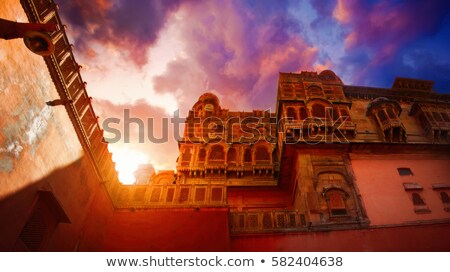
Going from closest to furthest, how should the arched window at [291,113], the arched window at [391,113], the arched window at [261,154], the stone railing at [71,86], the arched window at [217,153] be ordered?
the stone railing at [71,86], the arched window at [291,113], the arched window at [391,113], the arched window at [217,153], the arched window at [261,154]

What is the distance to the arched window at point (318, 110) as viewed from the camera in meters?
19.5

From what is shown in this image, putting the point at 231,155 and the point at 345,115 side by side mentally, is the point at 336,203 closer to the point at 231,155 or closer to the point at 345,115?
the point at 345,115

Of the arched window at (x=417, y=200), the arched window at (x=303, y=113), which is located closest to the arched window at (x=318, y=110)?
the arched window at (x=303, y=113)

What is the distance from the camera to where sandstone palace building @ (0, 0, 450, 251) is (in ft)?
24.4

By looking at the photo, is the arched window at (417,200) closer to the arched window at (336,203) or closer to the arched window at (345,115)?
the arched window at (336,203)

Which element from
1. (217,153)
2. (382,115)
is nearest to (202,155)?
(217,153)

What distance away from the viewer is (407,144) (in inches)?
696

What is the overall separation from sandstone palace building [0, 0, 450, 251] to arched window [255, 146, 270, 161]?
0.55ft

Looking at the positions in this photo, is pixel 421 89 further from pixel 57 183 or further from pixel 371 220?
pixel 57 183

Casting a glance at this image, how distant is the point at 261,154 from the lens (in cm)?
2262

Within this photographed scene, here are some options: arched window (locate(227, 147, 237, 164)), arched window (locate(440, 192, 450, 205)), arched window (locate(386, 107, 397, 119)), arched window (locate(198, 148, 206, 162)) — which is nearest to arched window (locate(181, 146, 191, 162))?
arched window (locate(198, 148, 206, 162))

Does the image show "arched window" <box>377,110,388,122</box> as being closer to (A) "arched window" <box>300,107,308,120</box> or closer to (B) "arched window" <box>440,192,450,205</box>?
(A) "arched window" <box>300,107,308,120</box>

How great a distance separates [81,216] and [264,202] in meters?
12.7

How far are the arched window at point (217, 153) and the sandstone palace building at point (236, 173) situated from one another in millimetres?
208
